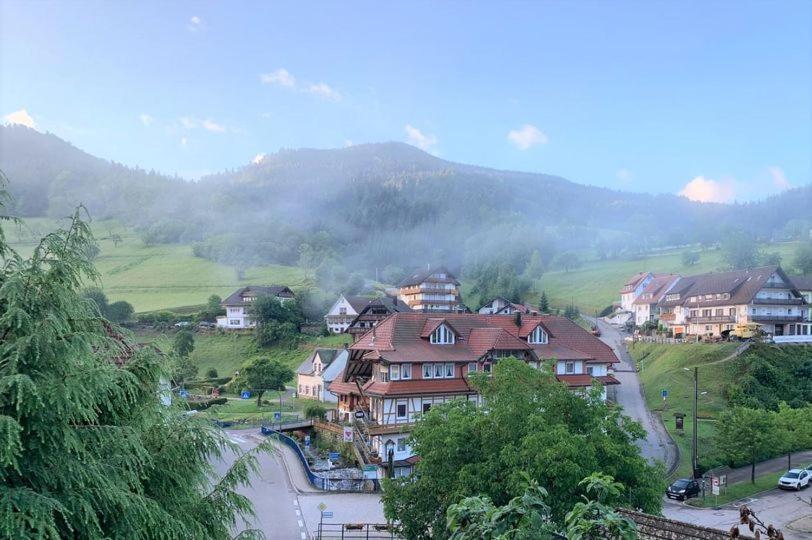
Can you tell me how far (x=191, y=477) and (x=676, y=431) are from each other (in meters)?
40.9

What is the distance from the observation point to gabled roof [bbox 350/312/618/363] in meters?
39.7

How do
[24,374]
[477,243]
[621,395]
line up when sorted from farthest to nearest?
[477,243]
[621,395]
[24,374]

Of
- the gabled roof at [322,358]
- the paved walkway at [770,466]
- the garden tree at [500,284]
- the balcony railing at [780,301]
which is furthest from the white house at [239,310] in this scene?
the paved walkway at [770,466]

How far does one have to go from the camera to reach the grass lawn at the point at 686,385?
42.2m

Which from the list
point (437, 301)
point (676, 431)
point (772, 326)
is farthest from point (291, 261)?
point (676, 431)

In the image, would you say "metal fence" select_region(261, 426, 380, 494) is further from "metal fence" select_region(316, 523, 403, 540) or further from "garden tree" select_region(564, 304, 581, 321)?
"garden tree" select_region(564, 304, 581, 321)

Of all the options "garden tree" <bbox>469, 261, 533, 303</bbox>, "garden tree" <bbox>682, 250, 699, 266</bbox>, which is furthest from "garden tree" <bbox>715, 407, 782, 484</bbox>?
"garden tree" <bbox>682, 250, 699, 266</bbox>

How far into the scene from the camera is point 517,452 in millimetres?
20547

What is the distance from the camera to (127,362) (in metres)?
9.16

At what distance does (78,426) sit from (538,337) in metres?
41.1

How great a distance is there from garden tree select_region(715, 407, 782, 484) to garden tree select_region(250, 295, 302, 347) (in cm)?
6056

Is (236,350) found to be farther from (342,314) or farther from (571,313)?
(571,313)

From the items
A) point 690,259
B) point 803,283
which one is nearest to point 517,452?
point 803,283

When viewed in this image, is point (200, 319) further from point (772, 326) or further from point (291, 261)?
point (772, 326)
